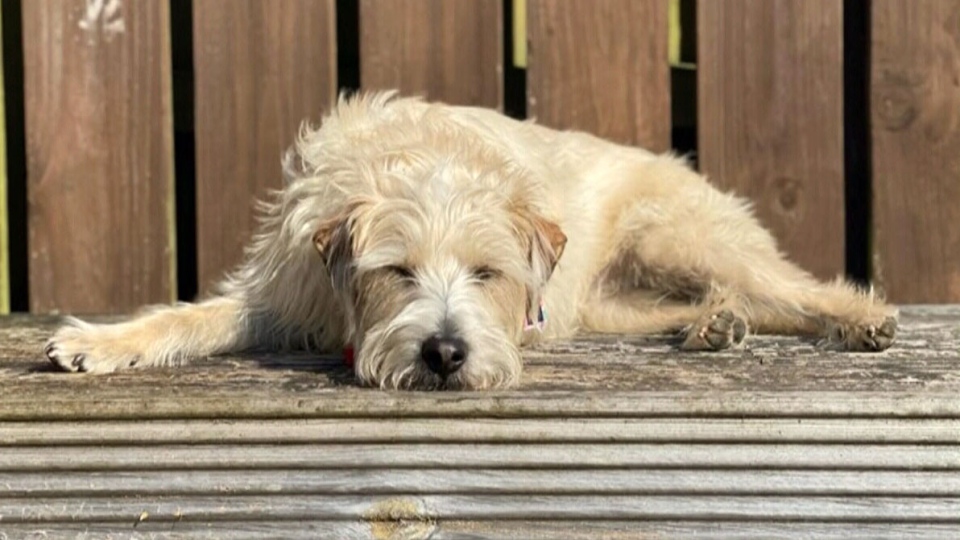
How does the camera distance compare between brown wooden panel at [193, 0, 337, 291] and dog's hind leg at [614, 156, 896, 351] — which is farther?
brown wooden panel at [193, 0, 337, 291]

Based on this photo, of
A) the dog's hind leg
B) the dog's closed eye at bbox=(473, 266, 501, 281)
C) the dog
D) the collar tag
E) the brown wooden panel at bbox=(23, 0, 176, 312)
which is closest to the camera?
the dog

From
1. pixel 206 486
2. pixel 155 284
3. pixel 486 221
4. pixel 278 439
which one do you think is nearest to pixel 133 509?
pixel 206 486

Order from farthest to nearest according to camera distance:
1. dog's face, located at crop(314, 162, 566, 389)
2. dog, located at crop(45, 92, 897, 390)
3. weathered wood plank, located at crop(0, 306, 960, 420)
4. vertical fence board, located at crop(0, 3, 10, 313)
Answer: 1. vertical fence board, located at crop(0, 3, 10, 313)
2. dog, located at crop(45, 92, 897, 390)
3. dog's face, located at crop(314, 162, 566, 389)
4. weathered wood plank, located at crop(0, 306, 960, 420)

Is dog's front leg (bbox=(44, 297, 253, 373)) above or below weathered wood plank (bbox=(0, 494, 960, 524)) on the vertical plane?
above

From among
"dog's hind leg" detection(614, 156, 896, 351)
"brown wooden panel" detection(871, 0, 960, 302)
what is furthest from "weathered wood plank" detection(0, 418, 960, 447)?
"brown wooden panel" detection(871, 0, 960, 302)

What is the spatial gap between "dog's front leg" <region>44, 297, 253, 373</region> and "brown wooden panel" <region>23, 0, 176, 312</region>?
1.85 feet

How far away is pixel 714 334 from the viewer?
3469 mm

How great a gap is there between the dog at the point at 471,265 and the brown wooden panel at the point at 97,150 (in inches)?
14.1

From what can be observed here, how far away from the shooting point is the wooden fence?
4.24 m

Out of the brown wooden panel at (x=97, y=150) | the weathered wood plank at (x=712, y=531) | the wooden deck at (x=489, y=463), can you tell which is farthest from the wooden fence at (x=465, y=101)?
the weathered wood plank at (x=712, y=531)

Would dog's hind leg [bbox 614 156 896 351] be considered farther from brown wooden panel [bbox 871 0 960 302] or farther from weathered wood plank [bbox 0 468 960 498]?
weathered wood plank [bbox 0 468 960 498]

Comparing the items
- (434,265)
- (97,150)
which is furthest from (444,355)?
(97,150)

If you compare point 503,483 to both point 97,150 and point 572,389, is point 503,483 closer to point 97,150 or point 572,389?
point 572,389

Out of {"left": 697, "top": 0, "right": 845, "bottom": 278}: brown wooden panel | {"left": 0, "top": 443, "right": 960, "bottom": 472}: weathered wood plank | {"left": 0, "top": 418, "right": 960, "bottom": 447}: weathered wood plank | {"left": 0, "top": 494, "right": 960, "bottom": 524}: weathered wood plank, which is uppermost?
{"left": 697, "top": 0, "right": 845, "bottom": 278}: brown wooden panel
